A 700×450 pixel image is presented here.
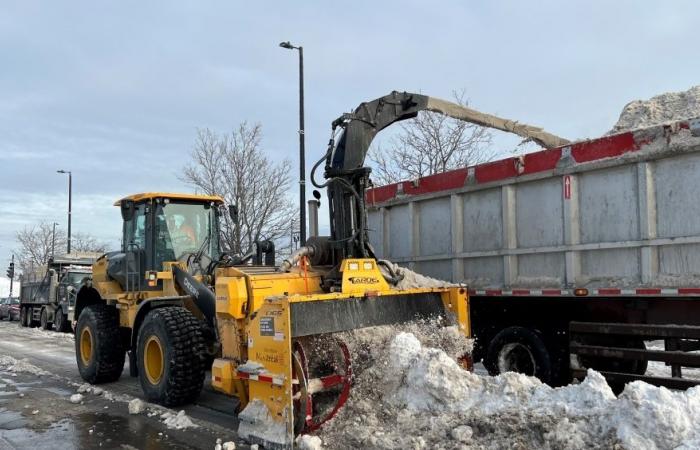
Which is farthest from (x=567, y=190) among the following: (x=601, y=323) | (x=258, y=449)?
(x=258, y=449)

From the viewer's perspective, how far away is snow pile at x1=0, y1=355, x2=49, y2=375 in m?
11.5

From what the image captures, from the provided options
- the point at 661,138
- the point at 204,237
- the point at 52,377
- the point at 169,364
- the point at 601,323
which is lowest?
the point at 52,377

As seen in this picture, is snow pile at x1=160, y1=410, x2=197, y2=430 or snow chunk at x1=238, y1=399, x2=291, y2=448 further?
snow pile at x1=160, y1=410, x2=197, y2=430

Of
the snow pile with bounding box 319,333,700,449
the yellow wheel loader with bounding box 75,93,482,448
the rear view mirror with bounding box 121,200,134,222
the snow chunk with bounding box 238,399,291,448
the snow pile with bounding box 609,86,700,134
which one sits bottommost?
the snow chunk with bounding box 238,399,291,448

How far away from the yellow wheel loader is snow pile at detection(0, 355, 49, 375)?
187 cm

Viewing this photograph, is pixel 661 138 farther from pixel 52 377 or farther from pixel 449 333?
pixel 52 377

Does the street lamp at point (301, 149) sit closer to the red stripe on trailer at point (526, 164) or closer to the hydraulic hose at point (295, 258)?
the red stripe on trailer at point (526, 164)

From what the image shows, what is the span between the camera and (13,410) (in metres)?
8.02

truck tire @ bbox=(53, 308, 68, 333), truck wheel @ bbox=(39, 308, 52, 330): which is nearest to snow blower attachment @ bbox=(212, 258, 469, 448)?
truck tire @ bbox=(53, 308, 68, 333)

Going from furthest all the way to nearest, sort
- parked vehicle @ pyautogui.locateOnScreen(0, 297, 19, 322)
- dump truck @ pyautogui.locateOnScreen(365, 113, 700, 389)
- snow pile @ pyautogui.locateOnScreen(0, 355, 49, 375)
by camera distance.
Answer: parked vehicle @ pyautogui.locateOnScreen(0, 297, 19, 322), snow pile @ pyautogui.locateOnScreen(0, 355, 49, 375), dump truck @ pyautogui.locateOnScreen(365, 113, 700, 389)

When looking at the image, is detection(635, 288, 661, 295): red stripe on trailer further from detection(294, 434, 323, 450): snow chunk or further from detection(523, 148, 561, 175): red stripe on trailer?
detection(294, 434, 323, 450): snow chunk

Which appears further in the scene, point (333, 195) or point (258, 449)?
point (333, 195)

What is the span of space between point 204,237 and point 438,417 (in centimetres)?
560

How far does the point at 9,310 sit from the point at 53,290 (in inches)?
498
